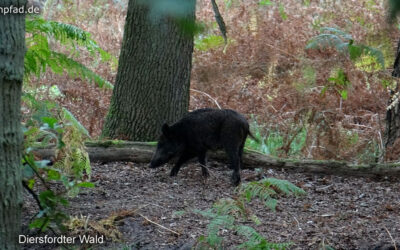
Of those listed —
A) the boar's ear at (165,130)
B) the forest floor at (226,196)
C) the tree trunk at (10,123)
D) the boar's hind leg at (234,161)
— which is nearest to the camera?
the tree trunk at (10,123)

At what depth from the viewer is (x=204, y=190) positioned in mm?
6402

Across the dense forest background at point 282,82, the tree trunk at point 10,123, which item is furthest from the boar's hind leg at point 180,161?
the tree trunk at point 10,123

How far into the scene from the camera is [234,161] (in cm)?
685

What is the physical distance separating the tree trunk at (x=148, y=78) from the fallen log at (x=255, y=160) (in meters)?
0.39

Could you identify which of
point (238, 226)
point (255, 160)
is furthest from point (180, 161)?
point (238, 226)

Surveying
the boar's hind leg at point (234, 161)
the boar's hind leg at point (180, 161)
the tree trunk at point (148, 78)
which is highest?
the tree trunk at point (148, 78)

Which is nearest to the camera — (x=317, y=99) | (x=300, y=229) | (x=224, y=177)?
(x=300, y=229)

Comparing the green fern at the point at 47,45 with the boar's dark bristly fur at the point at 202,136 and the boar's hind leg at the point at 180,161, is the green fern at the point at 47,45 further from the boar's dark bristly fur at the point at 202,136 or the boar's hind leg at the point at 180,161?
the boar's hind leg at the point at 180,161

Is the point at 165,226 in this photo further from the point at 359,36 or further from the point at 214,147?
the point at 359,36

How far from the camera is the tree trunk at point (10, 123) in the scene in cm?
293

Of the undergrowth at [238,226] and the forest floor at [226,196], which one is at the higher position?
the undergrowth at [238,226]

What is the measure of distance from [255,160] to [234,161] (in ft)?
2.22

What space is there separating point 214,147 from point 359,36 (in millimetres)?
4457

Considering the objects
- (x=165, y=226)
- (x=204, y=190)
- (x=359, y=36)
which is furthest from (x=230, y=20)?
(x=165, y=226)
